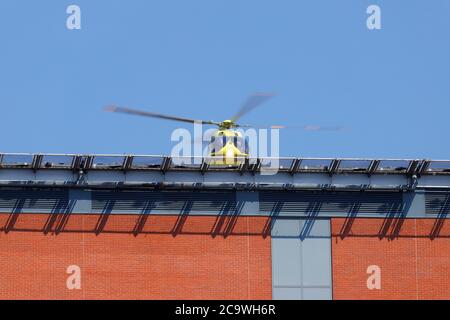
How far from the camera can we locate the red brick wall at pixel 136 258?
61.8 meters

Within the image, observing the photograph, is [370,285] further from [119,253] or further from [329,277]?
[119,253]

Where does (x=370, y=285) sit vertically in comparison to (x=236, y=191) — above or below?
below

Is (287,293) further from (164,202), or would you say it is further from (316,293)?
(164,202)

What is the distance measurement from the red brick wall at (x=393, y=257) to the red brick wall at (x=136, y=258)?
3380mm

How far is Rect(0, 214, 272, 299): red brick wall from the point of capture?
61.8 m

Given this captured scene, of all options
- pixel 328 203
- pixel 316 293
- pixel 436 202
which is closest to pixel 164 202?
pixel 328 203

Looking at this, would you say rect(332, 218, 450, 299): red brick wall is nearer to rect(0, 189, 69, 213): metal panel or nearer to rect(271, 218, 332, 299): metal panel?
rect(271, 218, 332, 299): metal panel

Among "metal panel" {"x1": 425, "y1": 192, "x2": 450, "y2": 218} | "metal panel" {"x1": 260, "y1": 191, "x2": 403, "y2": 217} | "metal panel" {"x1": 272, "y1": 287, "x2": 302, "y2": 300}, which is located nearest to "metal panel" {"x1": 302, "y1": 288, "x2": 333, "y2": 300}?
→ "metal panel" {"x1": 272, "y1": 287, "x2": 302, "y2": 300}

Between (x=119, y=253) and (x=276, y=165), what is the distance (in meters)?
7.81

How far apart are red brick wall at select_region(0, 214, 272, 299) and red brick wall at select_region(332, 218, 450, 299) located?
3.38 metres

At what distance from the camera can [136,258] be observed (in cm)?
6294

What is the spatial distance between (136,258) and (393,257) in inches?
447

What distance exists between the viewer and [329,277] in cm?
6412
